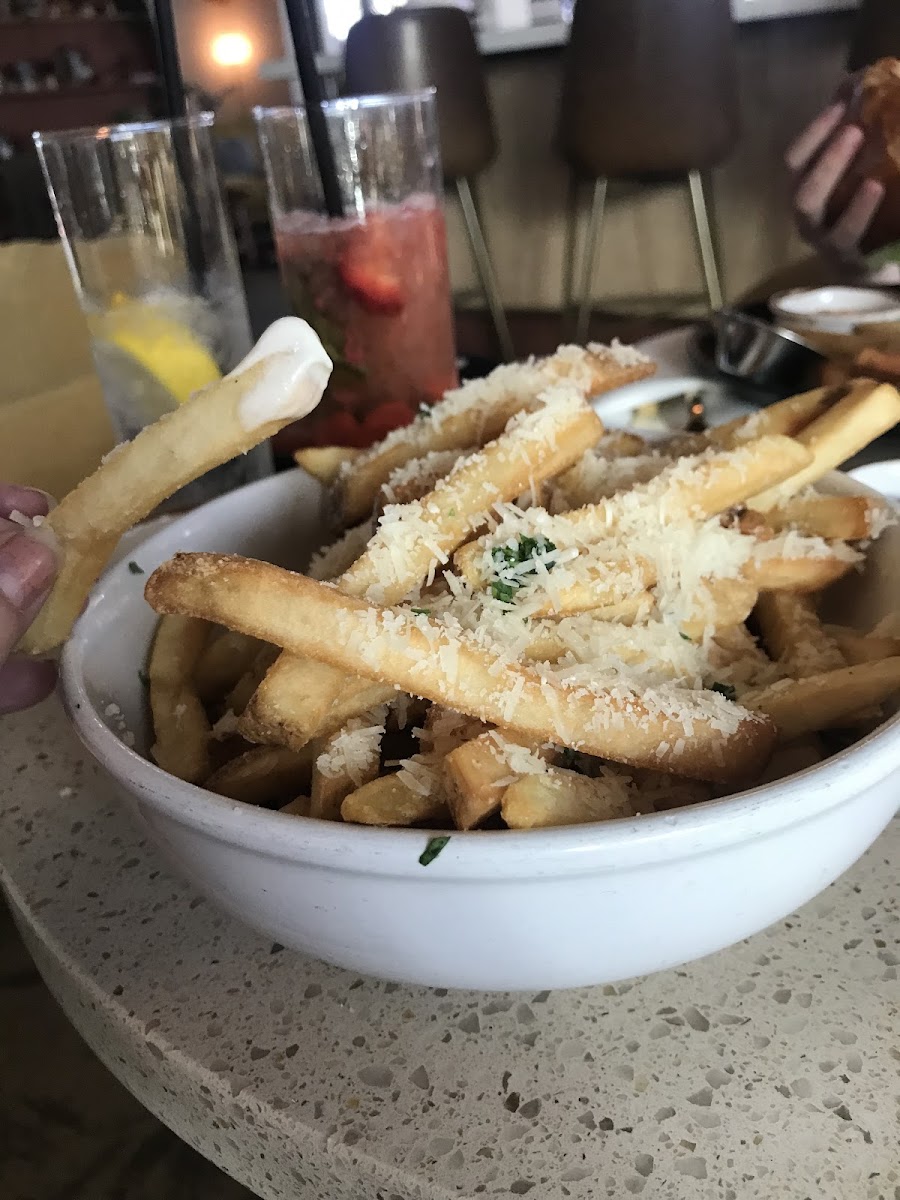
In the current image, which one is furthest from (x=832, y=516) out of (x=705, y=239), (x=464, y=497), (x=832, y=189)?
(x=705, y=239)

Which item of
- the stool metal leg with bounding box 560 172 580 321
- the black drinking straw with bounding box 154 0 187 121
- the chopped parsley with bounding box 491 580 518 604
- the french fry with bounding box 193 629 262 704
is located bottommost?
the stool metal leg with bounding box 560 172 580 321

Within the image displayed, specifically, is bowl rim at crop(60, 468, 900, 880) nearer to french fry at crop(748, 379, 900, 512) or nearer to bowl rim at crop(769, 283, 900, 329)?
french fry at crop(748, 379, 900, 512)

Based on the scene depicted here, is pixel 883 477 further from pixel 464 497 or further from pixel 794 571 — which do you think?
pixel 464 497

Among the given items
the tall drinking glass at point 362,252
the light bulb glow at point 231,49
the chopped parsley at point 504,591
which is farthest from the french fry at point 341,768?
the light bulb glow at point 231,49

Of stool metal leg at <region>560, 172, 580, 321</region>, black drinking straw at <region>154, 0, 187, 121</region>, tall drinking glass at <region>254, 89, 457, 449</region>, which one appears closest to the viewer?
black drinking straw at <region>154, 0, 187, 121</region>

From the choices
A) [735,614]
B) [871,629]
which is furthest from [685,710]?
[871,629]

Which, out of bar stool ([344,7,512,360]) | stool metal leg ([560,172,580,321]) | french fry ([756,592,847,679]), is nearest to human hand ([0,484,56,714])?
french fry ([756,592,847,679])
